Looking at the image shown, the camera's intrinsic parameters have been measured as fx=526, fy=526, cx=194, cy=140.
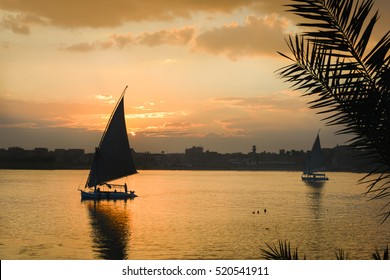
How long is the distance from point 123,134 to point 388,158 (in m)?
38.5

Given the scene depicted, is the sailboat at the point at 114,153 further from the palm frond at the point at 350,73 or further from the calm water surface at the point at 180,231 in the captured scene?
the palm frond at the point at 350,73

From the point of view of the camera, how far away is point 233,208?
50031mm

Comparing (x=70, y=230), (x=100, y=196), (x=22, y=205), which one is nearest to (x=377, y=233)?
(x=70, y=230)

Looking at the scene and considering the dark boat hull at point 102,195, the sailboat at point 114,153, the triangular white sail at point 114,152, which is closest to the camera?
the sailboat at point 114,153

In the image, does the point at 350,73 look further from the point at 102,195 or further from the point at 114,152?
the point at 102,195

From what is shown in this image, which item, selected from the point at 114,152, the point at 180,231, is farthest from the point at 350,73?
the point at 114,152

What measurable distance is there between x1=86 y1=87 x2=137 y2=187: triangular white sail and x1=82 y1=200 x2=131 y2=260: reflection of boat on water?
341 cm

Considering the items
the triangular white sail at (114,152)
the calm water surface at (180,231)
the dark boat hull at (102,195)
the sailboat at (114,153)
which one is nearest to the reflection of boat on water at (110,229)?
the calm water surface at (180,231)

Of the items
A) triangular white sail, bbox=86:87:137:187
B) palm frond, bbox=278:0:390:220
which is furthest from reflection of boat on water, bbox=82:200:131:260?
palm frond, bbox=278:0:390:220

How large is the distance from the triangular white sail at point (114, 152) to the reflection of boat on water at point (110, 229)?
11.2 ft

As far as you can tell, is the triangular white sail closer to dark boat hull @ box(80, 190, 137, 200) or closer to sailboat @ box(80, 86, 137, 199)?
sailboat @ box(80, 86, 137, 199)

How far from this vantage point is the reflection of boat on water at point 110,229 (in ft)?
82.1

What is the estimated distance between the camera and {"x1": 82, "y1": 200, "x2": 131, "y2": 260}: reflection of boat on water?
25031 millimetres
